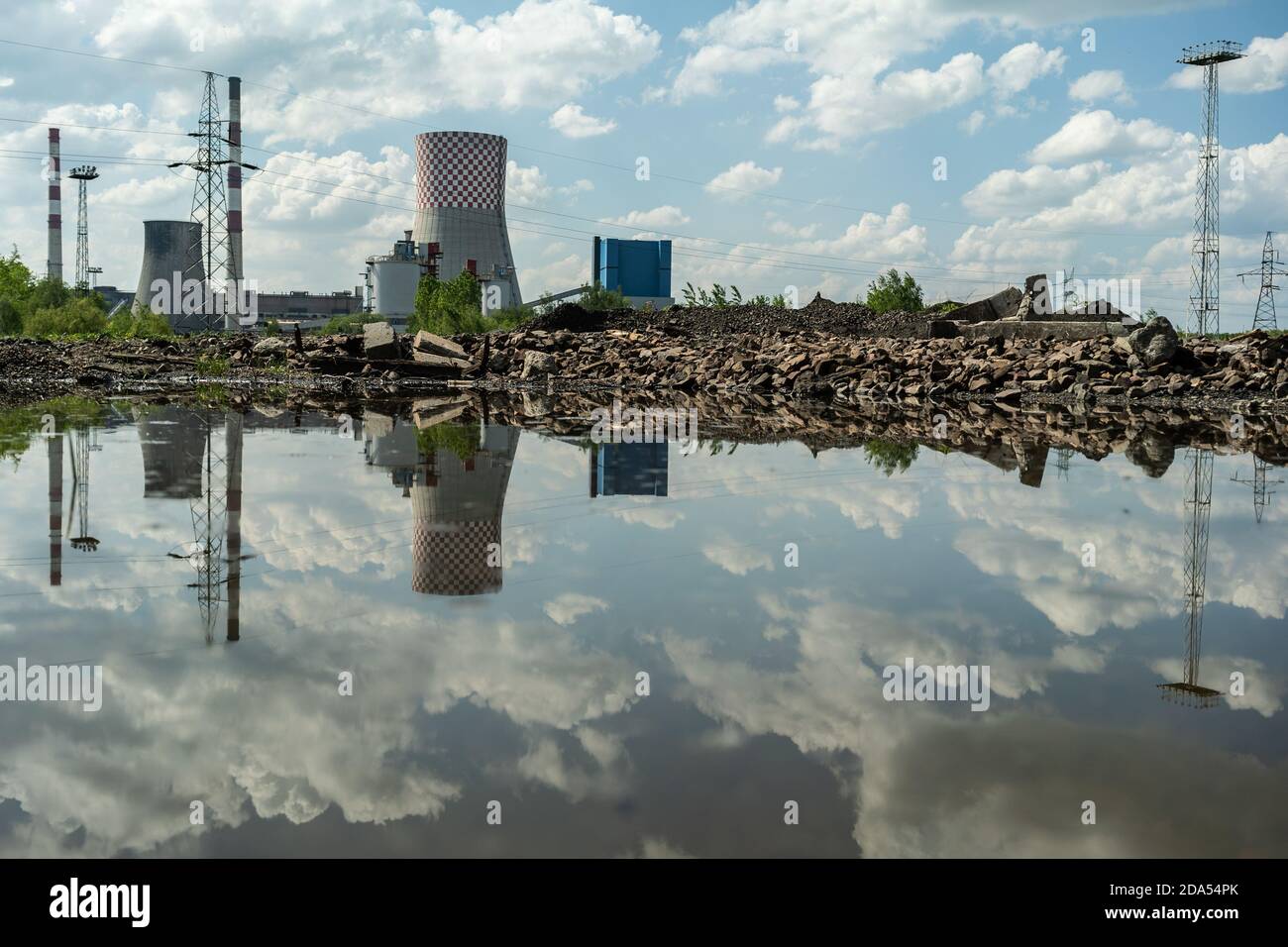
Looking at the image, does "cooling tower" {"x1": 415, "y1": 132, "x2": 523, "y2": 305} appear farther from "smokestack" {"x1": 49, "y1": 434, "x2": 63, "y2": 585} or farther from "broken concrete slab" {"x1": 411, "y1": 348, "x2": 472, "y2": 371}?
"smokestack" {"x1": 49, "y1": 434, "x2": 63, "y2": 585}

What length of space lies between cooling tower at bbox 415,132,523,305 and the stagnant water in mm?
48790

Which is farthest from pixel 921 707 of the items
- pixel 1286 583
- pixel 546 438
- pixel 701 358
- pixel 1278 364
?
pixel 701 358

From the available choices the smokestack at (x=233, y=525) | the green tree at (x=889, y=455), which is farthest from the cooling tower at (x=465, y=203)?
the green tree at (x=889, y=455)

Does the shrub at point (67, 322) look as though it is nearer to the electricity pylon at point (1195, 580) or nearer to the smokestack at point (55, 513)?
the smokestack at point (55, 513)

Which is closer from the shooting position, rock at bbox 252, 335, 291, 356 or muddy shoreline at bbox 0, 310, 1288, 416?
muddy shoreline at bbox 0, 310, 1288, 416

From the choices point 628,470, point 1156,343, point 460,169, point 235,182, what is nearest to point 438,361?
point 1156,343

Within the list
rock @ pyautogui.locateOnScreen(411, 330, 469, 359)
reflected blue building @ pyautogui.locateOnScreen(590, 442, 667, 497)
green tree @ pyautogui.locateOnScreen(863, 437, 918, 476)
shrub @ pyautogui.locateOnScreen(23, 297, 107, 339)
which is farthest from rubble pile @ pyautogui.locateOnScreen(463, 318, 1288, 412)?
shrub @ pyautogui.locateOnScreen(23, 297, 107, 339)

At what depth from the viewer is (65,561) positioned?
5211mm

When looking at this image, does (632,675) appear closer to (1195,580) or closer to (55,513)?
(1195,580)

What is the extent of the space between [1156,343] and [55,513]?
17.1 metres

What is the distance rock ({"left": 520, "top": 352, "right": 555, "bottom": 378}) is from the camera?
23094 millimetres

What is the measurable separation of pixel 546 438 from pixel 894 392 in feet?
29.9

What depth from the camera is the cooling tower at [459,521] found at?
5.00m
